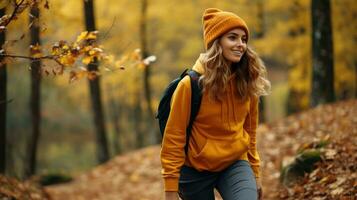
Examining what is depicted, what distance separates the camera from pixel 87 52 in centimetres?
534

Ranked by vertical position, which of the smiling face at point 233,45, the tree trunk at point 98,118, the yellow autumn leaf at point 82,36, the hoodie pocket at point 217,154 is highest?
the yellow autumn leaf at point 82,36

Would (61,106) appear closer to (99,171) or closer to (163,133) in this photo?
(99,171)

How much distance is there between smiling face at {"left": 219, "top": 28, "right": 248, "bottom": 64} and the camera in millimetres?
3871

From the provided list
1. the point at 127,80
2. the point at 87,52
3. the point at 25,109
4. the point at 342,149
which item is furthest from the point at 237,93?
the point at 25,109

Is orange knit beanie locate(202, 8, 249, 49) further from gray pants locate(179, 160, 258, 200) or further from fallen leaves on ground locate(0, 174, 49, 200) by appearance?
fallen leaves on ground locate(0, 174, 49, 200)

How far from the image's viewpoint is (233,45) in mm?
3869

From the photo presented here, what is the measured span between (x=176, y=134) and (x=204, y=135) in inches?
8.9

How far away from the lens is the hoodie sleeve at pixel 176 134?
3.77 meters

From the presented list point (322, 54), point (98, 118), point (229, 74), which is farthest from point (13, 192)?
point (98, 118)

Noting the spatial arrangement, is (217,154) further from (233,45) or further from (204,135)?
(233,45)

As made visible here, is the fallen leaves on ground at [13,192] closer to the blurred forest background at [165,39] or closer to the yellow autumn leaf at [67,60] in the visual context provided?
the blurred forest background at [165,39]

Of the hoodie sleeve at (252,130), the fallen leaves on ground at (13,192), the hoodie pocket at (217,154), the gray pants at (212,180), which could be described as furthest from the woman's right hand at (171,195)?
the fallen leaves on ground at (13,192)

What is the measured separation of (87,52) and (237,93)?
2.00m

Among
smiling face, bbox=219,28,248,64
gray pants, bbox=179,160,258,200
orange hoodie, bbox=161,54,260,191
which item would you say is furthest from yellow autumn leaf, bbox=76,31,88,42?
gray pants, bbox=179,160,258,200
